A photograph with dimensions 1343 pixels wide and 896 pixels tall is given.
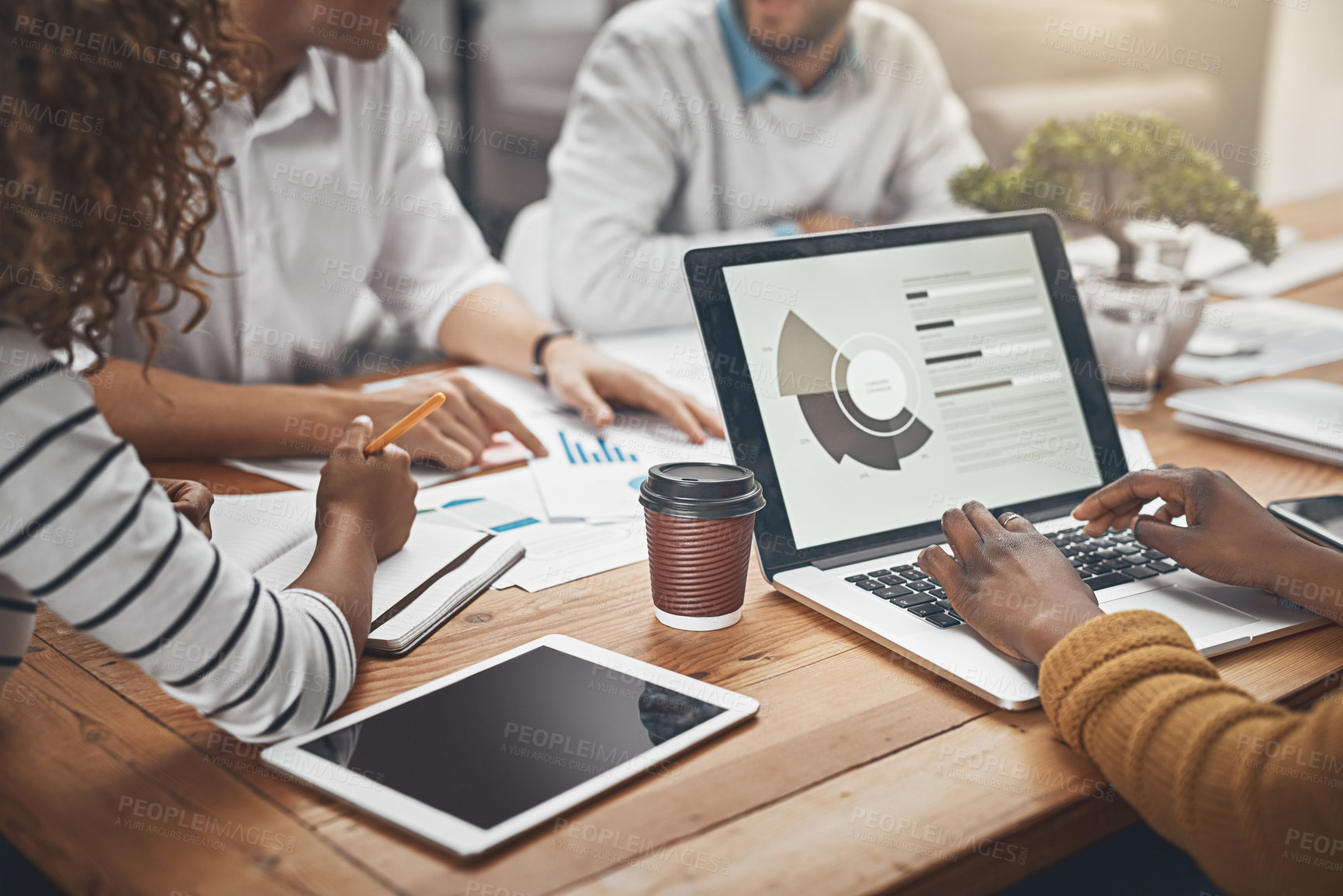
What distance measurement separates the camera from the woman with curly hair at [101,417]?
577 mm

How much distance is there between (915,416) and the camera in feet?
3.16

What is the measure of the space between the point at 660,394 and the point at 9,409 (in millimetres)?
777

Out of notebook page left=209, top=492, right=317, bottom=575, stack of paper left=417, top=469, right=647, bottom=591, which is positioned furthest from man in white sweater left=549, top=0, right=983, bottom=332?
notebook page left=209, top=492, right=317, bottom=575

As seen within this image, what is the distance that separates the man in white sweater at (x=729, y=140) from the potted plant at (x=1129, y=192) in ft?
1.64

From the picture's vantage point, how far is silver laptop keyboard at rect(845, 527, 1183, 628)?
2.68 ft

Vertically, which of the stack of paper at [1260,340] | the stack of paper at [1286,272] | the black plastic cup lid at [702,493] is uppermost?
the black plastic cup lid at [702,493]

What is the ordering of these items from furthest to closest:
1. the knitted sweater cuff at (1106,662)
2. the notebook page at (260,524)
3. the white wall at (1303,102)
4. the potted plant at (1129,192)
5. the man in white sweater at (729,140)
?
1. the white wall at (1303,102)
2. the man in white sweater at (729,140)
3. the potted plant at (1129,192)
4. the notebook page at (260,524)
5. the knitted sweater cuff at (1106,662)

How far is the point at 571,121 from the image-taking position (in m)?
1.99

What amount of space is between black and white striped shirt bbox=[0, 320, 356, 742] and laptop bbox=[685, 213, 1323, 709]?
40 cm

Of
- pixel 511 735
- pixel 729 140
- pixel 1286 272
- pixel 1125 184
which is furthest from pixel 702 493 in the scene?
pixel 1286 272

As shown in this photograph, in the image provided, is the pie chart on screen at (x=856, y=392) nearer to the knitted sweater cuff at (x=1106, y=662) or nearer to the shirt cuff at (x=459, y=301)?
the knitted sweater cuff at (x=1106, y=662)

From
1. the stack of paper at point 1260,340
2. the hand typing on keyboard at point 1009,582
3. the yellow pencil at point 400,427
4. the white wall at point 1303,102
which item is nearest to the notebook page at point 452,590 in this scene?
the yellow pencil at point 400,427

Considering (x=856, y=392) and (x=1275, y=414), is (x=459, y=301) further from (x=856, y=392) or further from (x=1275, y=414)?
(x=1275, y=414)

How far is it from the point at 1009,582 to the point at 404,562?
472 millimetres
